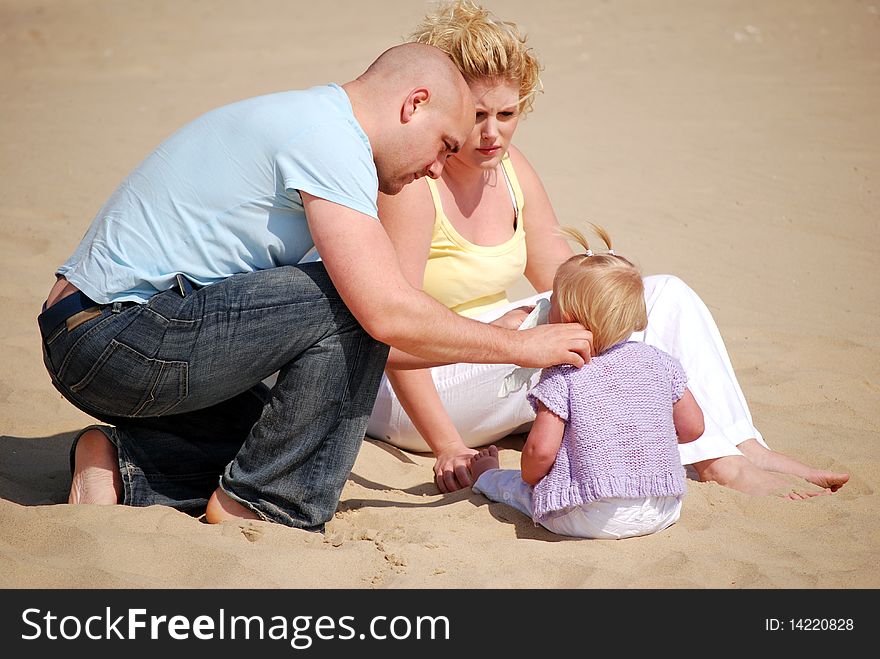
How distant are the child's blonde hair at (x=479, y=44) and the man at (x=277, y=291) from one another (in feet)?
1.56

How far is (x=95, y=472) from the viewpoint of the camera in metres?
2.99

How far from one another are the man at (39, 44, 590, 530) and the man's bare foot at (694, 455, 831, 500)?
2.64 feet

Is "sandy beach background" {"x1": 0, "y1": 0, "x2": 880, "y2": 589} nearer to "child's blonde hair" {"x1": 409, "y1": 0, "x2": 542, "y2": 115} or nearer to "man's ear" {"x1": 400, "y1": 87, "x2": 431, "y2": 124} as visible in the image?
"man's ear" {"x1": 400, "y1": 87, "x2": 431, "y2": 124}

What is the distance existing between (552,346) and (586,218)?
386cm

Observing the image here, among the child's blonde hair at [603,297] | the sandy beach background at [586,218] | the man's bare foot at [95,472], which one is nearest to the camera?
→ the sandy beach background at [586,218]

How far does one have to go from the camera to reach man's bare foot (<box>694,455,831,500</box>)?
3.19m

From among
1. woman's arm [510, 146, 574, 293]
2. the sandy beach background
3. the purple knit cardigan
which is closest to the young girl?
the purple knit cardigan

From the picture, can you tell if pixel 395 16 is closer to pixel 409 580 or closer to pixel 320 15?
pixel 320 15

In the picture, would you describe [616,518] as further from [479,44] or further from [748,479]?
[479,44]

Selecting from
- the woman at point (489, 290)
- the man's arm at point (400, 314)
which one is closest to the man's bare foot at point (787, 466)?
the woman at point (489, 290)

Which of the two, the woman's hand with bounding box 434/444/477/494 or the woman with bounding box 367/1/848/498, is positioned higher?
the woman with bounding box 367/1/848/498

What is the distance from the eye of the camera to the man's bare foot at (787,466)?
129 inches

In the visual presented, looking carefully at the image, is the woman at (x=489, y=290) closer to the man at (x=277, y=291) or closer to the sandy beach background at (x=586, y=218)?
the sandy beach background at (x=586, y=218)

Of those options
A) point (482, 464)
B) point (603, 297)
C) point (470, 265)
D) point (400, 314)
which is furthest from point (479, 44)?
point (482, 464)
